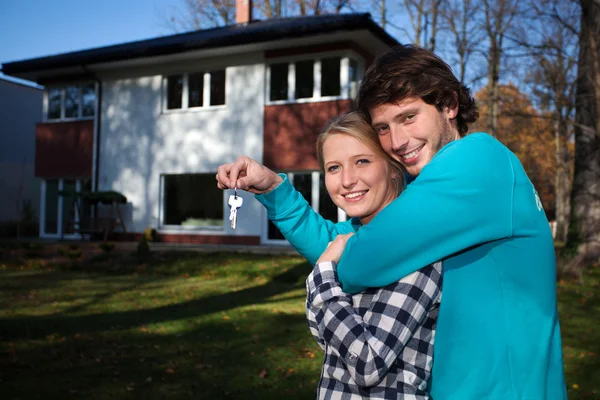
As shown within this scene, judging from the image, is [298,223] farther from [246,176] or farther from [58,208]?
[58,208]

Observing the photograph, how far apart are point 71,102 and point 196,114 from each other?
246 inches

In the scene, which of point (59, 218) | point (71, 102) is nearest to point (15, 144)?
point (71, 102)

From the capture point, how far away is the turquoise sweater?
119 cm

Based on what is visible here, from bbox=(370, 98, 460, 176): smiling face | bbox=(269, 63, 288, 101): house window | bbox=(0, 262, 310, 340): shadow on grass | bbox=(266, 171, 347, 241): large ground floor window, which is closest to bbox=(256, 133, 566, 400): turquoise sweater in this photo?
bbox=(370, 98, 460, 176): smiling face

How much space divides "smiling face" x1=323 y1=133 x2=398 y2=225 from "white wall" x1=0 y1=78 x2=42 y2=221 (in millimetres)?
29052

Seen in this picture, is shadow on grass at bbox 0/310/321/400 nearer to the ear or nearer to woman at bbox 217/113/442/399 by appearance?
woman at bbox 217/113/442/399

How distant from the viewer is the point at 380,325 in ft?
4.02

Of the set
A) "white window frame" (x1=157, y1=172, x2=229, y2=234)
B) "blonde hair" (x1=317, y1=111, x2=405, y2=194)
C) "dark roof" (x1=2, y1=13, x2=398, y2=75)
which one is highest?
"dark roof" (x1=2, y1=13, x2=398, y2=75)

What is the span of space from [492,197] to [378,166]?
460 mm

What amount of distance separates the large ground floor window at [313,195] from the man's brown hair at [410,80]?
13.7 metres

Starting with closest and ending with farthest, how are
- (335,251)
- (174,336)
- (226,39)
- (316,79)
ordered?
1. (335,251)
2. (174,336)
3. (316,79)
4. (226,39)

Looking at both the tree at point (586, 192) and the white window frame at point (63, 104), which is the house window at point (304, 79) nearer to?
the tree at point (586, 192)

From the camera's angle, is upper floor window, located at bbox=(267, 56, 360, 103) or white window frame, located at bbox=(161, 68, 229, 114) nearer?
upper floor window, located at bbox=(267, 56, 360, 103)

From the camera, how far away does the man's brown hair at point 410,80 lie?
1.48 m
